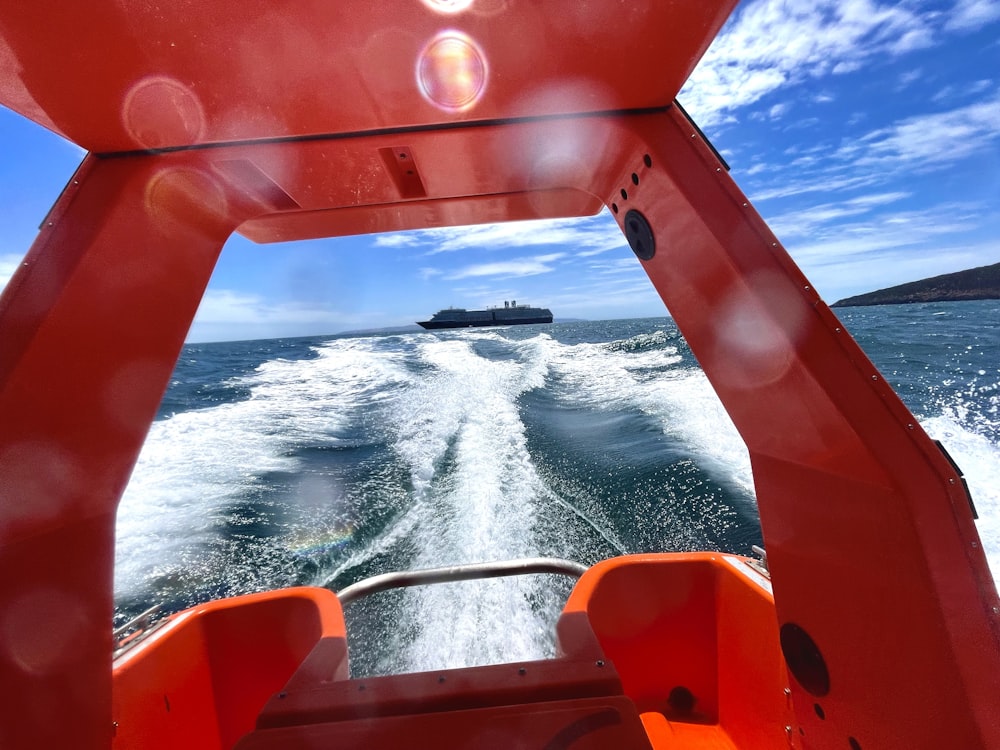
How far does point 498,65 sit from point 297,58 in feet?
1.14

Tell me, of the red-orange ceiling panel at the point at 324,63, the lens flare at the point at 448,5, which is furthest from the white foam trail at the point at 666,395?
the lens flare at the point at 448,5

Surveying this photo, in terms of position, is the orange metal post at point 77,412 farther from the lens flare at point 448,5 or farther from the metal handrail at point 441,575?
the metal handrail at point 441,575

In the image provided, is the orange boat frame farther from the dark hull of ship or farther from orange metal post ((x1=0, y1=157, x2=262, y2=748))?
the dark hull of ship

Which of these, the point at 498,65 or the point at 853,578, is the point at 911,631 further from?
the point at 498,65

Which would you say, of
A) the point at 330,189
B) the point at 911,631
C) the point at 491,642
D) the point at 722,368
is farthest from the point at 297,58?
the point at 491,642

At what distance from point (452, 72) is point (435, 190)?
506 mm

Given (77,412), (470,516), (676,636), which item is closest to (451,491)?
(470,516)

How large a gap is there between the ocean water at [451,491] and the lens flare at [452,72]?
3.05 meters

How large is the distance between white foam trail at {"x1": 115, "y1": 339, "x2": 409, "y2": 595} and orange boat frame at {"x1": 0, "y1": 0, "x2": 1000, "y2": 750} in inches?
150

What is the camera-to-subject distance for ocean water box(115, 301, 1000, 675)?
3598 mm

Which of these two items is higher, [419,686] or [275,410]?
[419,686]

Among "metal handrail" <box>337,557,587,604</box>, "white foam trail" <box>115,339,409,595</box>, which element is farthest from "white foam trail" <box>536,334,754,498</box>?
"white foam trail" <box>115,339,409,595</box>

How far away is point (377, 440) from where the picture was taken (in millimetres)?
7594

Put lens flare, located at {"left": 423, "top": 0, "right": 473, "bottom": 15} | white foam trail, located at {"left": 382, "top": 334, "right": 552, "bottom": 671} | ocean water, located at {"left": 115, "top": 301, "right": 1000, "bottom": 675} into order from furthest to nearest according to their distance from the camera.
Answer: ocean water, located at {"left": 115, "top": 301, "right": 1000, "bottom": 675}, white foam trail, located at {"left": 382, "top": 334, "right": 552, "bottom": 671}, lens flare, located at {"left": 423, "top": 0, "right": 473, "bottom": 15}
